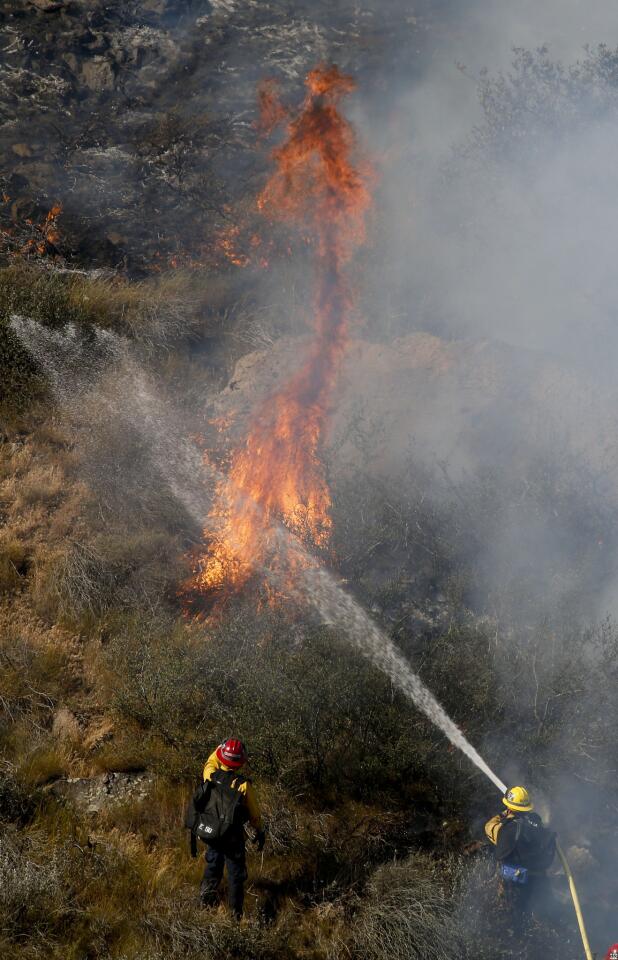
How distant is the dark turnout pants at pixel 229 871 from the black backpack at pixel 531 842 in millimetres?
2097

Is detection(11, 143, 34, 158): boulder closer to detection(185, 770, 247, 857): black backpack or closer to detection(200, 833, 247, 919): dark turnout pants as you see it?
detection(185, 770, 247, 857): black backpack

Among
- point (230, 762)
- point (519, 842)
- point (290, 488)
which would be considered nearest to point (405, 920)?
point (519, 842)

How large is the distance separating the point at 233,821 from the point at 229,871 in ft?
1.66

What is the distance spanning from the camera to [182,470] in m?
10.0

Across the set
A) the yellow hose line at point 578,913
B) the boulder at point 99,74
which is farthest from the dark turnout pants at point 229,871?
the boulder at point 99,74

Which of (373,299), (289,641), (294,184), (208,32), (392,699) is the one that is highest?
(208,32)

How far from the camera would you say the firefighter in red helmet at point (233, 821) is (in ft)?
16.5

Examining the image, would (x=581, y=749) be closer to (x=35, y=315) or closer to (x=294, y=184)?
(x=35, y=315)

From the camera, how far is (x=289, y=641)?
7473 millimetres

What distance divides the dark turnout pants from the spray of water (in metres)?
2.23

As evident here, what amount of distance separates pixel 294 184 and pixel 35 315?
521 centimetres

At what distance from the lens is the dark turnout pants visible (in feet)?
16.8

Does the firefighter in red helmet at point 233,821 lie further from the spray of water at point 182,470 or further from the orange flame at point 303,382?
the orange flame at point 303,382

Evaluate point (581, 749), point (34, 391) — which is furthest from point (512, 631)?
point (34, 391)
